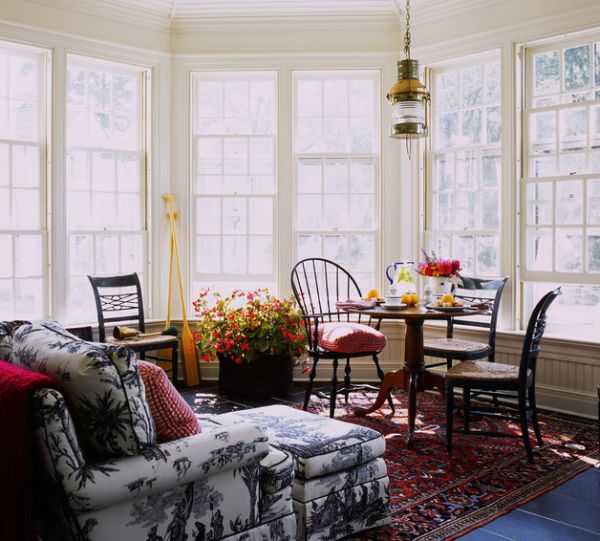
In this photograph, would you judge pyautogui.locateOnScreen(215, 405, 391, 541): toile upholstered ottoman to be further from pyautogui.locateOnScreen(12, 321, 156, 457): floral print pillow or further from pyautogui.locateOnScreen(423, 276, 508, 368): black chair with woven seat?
pyautogui.locateOnScreen(423, 276, 508, 368): black chair with woven seat

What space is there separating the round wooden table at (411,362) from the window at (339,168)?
5.09 feet

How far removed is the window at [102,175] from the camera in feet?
18.1

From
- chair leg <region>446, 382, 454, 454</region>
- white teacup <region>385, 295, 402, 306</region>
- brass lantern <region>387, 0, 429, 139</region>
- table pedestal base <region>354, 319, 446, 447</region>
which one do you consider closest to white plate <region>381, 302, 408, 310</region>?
white teacup <region>385, 295, 402, 306</region>

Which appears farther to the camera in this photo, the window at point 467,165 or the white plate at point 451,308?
the window at point 467,165

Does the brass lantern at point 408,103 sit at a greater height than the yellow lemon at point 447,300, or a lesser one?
greater

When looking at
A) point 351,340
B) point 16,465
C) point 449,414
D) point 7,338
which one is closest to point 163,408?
point 16,465

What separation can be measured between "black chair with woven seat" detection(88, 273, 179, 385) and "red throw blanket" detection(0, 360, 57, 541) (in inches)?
123

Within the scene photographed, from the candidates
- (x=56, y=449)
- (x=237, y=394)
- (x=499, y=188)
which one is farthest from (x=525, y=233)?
(x=56, y=449)

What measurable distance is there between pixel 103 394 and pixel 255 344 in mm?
3275

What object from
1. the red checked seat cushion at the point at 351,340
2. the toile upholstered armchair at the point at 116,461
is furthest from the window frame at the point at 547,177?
the toile upholstered armchair at the point at 116,461

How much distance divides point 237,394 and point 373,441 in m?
2.66

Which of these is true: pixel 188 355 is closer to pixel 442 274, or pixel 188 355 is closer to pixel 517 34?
pixel 442 274

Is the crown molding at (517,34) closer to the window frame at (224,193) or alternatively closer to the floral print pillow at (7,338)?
the window frame at (224,193)

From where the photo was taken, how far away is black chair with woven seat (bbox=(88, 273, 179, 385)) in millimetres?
5227
